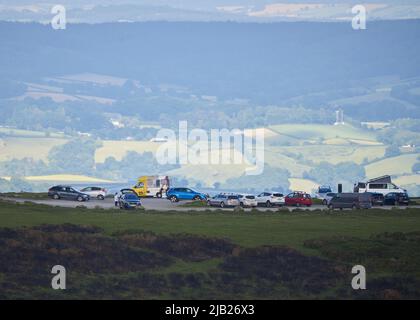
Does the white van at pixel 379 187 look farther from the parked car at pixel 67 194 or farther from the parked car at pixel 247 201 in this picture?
the parked car at pixel 67 194

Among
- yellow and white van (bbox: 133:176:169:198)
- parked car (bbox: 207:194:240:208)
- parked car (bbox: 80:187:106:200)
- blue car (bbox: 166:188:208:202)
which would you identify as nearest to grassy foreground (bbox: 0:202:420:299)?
parked car (bbox: 207:194:240:208)

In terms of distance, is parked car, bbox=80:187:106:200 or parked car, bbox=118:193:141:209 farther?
parked car, bbox=80:187:106:200

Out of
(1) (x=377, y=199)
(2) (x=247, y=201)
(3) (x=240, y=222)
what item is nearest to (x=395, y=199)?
(1) (x=377, y=199)

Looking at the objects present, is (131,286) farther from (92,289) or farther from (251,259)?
(251,259)

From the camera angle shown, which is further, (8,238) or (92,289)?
(8,238)

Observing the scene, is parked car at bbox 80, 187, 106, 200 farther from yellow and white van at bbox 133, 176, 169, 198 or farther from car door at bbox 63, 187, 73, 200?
yellow and white van at bbox 133, 176, 169, 198
